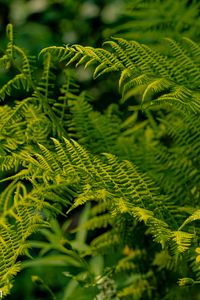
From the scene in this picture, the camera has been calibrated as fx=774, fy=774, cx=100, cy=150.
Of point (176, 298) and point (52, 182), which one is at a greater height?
point (52, 182)

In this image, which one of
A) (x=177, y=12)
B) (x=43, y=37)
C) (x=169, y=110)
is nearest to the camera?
(x=169, y=110)

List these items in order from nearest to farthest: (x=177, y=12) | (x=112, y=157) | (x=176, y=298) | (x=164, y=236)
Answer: (x=164, y=236) → (x=112, y=157) → (x=176, y=298) → (x=177, y=12)

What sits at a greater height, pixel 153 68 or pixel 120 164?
pixel 153 68

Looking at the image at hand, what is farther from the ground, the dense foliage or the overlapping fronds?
the overlapping fronds

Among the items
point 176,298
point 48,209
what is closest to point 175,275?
point 176,298

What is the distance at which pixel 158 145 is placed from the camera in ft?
5.01

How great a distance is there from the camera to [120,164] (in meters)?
1.22

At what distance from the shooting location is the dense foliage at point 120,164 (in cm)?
115

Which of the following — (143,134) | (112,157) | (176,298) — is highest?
(112,157)

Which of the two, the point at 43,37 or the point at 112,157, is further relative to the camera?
the point at 43,37

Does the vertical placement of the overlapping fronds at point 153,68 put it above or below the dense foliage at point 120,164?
above

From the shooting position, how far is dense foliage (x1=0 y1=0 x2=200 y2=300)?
3.79 feet

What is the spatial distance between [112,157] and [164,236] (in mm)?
172

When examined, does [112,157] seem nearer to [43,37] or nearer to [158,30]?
[158,30]
